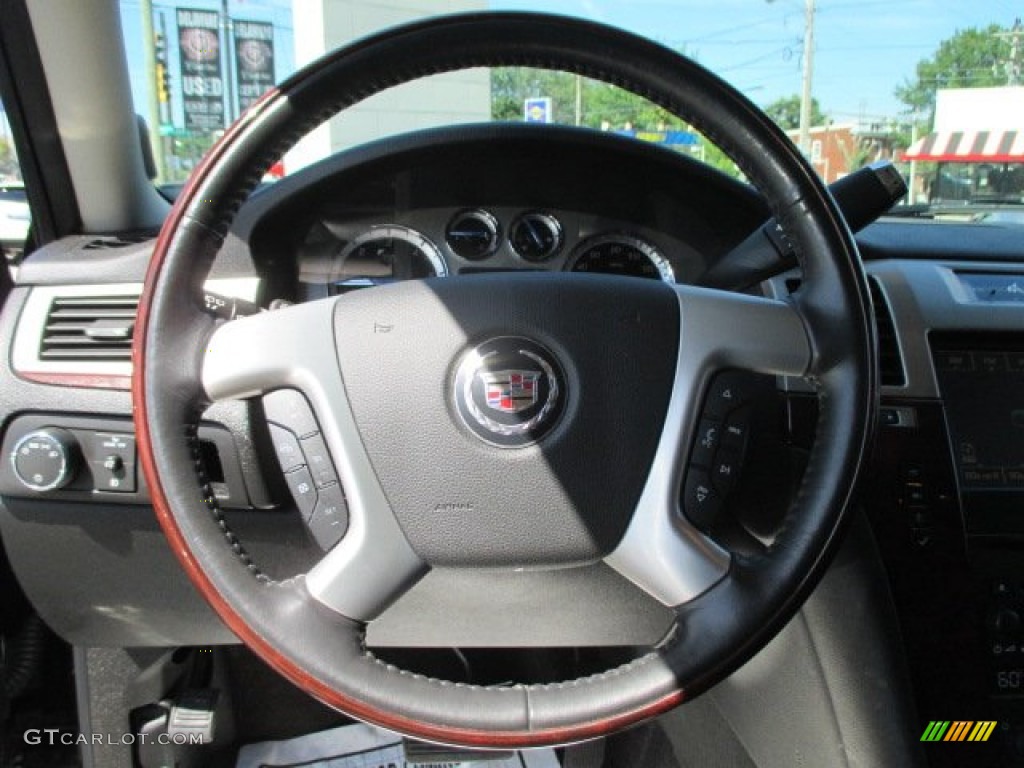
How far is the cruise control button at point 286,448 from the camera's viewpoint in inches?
46.2

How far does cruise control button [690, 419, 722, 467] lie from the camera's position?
1.13 meters

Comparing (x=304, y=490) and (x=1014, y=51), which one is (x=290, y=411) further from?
(x=1014, y=51)

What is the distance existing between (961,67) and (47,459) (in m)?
1.89

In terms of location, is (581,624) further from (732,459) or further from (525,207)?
(525,207)

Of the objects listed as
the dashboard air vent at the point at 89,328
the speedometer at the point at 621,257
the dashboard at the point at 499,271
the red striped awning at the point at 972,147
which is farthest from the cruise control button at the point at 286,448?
the red striped awning at the point at 972,147

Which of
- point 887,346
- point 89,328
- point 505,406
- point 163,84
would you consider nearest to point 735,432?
point 505,406

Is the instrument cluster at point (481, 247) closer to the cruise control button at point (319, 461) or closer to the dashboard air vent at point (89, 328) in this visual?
the dashboard air vent at point (89, 328)

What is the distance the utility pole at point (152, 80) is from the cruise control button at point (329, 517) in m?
1.17

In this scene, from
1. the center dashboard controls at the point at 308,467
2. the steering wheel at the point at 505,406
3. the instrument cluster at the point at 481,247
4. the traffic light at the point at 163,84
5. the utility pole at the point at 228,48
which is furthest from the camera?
the traffic light at the point at 163,84

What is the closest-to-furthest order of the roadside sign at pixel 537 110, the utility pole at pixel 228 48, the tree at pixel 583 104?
the tree at pixel 583 104, the roadside sign at pixel 537 110, the utility pole at pixel 228 48

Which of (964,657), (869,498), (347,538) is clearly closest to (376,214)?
(347,538)

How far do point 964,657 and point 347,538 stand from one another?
1.16m

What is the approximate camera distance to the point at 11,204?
1.97m

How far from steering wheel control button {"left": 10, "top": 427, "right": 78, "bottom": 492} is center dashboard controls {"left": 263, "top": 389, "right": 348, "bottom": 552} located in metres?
0.46
